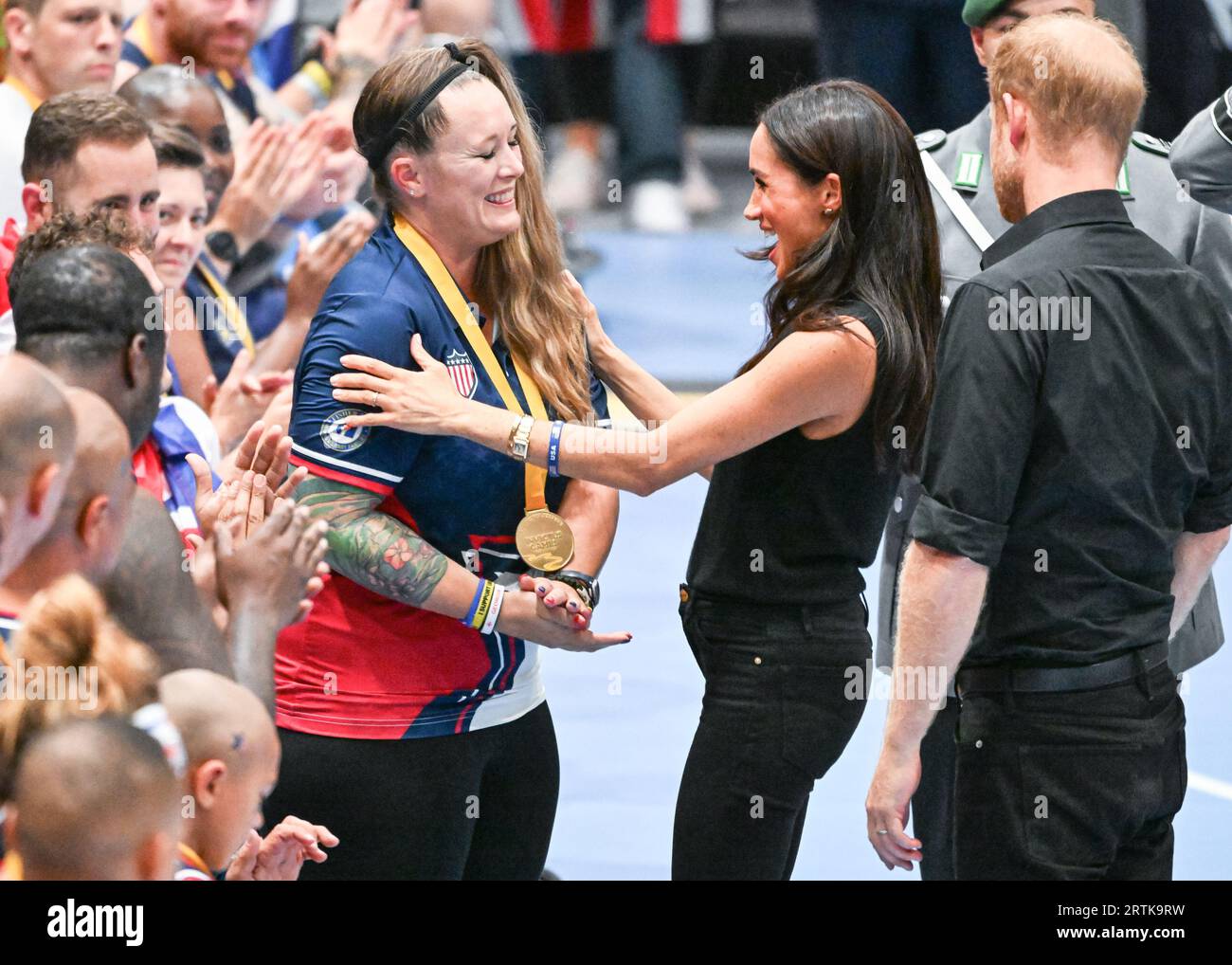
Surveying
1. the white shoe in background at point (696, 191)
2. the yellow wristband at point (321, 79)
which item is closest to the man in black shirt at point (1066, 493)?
the yellow wristband at point (321, 79)

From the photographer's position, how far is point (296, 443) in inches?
118

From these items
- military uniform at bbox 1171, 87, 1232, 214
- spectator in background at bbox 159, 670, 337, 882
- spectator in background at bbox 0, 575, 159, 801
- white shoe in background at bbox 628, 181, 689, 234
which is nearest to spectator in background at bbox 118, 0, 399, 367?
military uniform at bbox 1171, 87, 1232, 214

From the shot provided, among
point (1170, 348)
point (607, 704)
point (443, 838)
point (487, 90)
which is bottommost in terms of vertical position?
point (607, 704)

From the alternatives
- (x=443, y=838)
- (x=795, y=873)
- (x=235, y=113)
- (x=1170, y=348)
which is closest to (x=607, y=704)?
(x=795, y=873)

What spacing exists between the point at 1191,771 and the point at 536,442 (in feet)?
10.7

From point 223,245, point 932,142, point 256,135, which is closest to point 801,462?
point 932,142

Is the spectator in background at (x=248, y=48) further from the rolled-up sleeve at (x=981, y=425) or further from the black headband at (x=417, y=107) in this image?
the rolled-up sleeve at (x=981, y=425)

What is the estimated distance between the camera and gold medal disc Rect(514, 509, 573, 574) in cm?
313

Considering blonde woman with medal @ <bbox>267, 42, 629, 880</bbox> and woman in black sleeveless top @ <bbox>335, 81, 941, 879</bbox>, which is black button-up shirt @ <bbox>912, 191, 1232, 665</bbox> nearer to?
woman in black sleeveless top @ <bbox>335, 81, 941, 879</bbox>

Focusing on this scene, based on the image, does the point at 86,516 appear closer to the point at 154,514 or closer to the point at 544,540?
the point at 154,514

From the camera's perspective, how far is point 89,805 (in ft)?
5.85

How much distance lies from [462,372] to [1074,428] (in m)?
1.10

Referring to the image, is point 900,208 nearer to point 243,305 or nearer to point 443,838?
point 443,838

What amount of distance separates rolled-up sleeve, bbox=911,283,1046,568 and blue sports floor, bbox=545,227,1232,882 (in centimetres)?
108
